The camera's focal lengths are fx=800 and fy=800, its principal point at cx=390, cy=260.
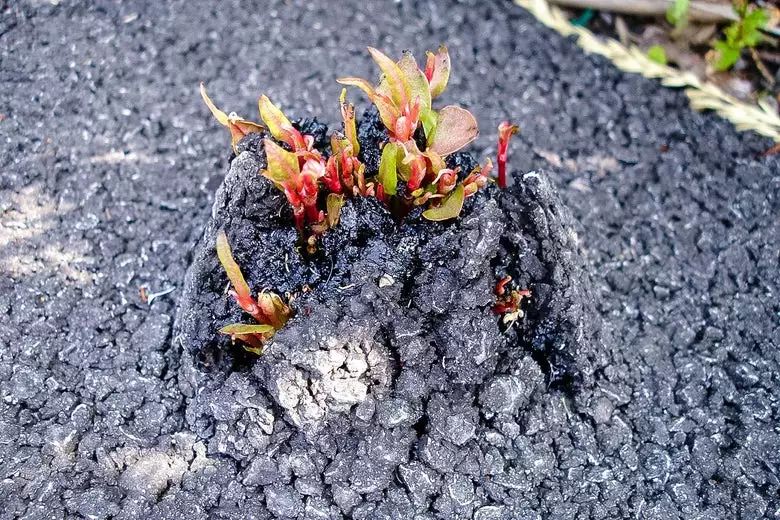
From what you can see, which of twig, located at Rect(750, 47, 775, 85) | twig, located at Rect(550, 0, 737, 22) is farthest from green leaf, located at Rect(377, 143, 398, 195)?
twig, located at Rect(750, 47, 775, 85)

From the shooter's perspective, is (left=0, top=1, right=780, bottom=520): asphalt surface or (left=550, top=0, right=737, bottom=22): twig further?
(left=550, top=0, right=737, bottom=22): twig

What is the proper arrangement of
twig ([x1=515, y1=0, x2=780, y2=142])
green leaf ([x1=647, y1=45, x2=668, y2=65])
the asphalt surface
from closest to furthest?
the asphalt surface
twig ([x1=515, y1=0, x2=780, y2=142])
green leaf ([x1=647, y1=45, x2=668, y2=65])

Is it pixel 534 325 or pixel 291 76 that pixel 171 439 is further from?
pixel 291 76

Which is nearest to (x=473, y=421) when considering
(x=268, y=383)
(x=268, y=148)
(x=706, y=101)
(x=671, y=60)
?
(x=268, y=383)

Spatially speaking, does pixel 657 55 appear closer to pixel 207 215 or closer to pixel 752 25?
pixel 752 25

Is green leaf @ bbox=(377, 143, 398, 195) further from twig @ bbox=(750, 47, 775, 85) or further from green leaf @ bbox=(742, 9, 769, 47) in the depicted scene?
twig @ bbox=(750, 47, 775, 85)

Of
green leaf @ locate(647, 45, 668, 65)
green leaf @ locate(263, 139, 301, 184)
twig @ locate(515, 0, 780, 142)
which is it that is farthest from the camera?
green leaf @ locate(647, 45, 668, 65)
